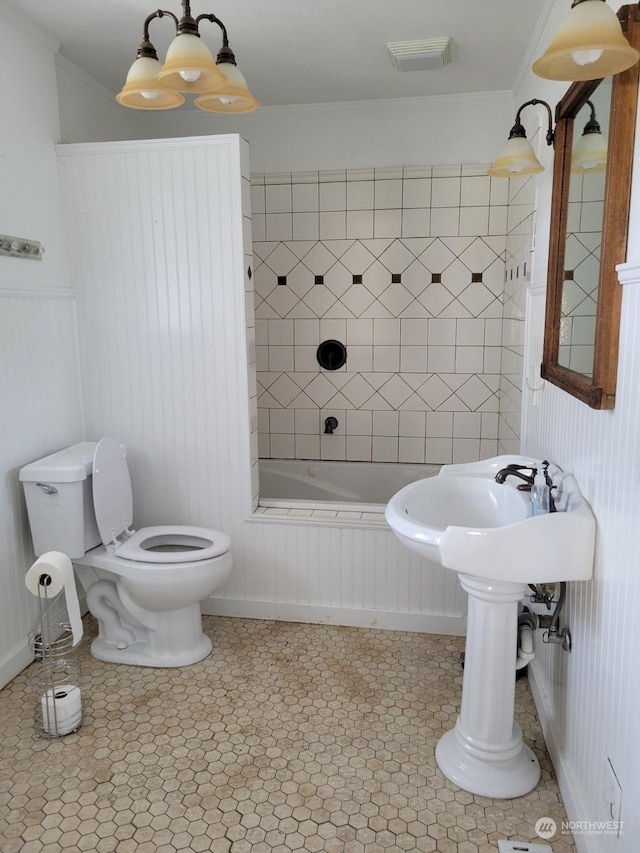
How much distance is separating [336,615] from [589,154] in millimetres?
2044

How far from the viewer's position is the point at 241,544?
9.57 ft

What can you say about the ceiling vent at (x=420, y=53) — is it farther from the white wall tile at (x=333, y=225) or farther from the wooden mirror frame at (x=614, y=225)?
the wooden mirror frame at (x=614, y=225)

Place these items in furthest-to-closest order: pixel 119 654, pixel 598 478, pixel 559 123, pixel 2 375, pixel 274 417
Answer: pixel 274 417 → pixel 119 654 → pixel 2 375 → pixel 559 123 → pixel 598 478

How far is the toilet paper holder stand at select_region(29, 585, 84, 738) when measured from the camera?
2.15m

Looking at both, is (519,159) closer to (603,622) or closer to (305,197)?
(603,622)

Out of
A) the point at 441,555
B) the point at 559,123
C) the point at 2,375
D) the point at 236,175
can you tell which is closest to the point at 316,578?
the point at 441,555

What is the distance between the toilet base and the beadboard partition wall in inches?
14.5

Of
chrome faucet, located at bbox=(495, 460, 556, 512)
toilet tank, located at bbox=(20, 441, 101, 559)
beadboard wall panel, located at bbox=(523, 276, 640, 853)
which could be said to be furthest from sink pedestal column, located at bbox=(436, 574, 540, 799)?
toilet tank, located at bbox=(20, 441, 101, 559)

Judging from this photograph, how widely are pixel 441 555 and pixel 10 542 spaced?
67.7 inches

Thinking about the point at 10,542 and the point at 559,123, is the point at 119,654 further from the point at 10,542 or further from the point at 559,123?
the point at 559,123

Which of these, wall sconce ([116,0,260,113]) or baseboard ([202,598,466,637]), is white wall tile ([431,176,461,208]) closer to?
wall sconce ([116,0,260,113])

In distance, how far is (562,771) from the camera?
6.12 feet

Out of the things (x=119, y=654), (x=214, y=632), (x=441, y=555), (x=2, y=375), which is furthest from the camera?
(x=214, y=632)

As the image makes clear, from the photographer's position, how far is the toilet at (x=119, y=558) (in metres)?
2.47
